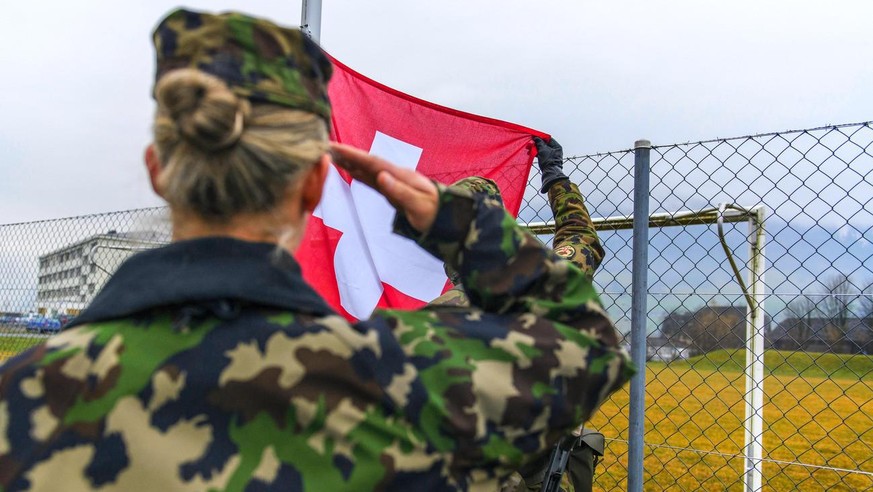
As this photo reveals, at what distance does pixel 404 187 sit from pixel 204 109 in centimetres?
34

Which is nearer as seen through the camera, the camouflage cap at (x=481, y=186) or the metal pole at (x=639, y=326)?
the camouflage cap at (x=481, y=186)

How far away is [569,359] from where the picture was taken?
99 centimetres

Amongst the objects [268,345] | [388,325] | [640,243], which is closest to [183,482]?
[268,345]

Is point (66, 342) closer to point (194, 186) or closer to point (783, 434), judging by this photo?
point (194, 186)

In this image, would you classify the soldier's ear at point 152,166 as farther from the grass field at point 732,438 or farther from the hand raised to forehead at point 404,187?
the grass field at point 732,438

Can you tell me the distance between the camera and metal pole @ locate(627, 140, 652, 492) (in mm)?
2332

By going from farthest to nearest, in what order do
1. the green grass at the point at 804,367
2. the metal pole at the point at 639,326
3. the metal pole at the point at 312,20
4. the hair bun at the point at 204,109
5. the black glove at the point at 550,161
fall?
1. the green grass at the point at 804,367
2. the metal pole at the point at 312,20
3. the black glove at the point at 550,161
4. the metal pole at the point at 639,326
5. the hair bun at the point at 204,109

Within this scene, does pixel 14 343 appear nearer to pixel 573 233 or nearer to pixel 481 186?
pixel 481 186

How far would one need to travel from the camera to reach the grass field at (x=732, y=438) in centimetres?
435

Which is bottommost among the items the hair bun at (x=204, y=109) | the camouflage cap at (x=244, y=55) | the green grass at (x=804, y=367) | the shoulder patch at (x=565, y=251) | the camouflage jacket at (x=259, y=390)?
the green grass at (x=804, y=367)

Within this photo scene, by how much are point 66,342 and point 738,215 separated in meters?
3.09

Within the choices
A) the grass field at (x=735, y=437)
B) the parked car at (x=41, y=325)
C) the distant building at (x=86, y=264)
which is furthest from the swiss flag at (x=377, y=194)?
the parked car at (x=41, y=325)

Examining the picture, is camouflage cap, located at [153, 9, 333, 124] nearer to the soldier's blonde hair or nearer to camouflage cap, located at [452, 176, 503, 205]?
the soldier's blonde hair

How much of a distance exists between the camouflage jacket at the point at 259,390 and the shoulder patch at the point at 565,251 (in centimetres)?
108
